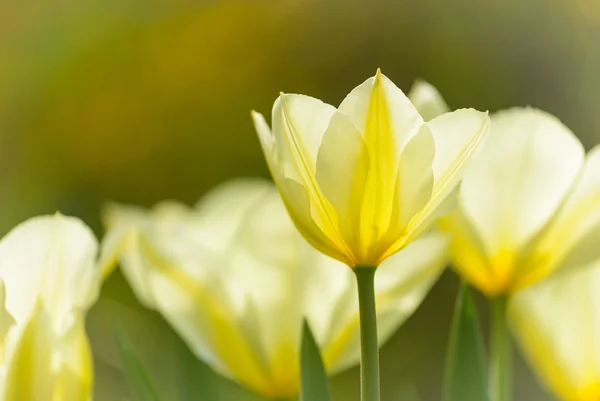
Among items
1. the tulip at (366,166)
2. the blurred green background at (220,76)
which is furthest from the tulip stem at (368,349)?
the blurred green background at (220,76)

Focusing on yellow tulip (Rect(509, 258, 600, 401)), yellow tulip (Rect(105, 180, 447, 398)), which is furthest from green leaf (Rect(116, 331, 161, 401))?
yellow tulip (Rect(509, 258, 600, 401))

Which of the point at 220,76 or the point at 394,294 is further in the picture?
the point at 220,76

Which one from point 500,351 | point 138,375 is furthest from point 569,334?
point 138,375

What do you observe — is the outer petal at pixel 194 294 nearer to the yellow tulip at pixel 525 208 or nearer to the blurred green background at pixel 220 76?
the yellow tulip at pixel 525 208

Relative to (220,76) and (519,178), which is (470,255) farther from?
(220,76)

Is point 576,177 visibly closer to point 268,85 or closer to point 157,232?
point 157,232
